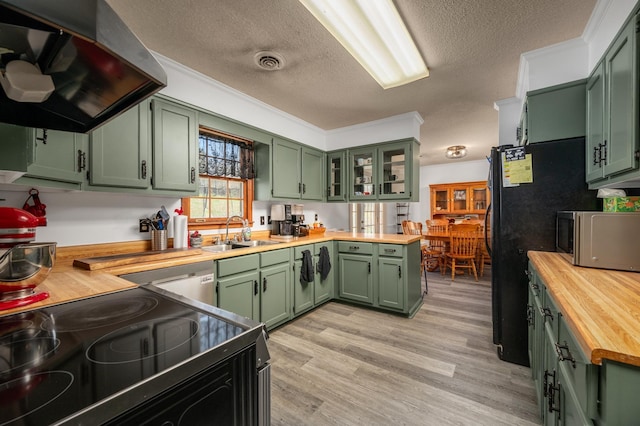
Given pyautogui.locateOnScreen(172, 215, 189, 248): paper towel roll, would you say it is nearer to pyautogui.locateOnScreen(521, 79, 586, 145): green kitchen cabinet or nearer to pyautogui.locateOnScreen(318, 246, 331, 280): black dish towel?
pyautogui.locateOnScreen(318, 246, 331, 280): black dish towel

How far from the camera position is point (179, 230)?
2.30 meters

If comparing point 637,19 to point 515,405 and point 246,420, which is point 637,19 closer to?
point 515,405

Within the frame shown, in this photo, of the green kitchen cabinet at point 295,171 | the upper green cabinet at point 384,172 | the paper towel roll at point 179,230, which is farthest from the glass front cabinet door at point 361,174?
the paper towel roll at point 179,230

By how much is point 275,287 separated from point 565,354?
2.18 m

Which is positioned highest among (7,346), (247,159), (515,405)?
(247,159)

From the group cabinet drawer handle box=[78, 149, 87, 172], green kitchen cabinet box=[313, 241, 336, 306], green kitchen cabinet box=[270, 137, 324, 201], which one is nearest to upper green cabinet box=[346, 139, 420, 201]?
green kitchen cabinet box=[270, 137, 324, 201]

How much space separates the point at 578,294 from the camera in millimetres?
1033

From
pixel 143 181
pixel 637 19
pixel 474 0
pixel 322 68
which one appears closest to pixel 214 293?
pixel 143 181

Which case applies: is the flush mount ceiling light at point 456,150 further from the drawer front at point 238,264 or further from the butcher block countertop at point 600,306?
the drawer front at point 238,264

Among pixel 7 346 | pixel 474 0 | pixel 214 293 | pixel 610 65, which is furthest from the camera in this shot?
pixel 214 293

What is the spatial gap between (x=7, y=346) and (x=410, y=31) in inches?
99.2

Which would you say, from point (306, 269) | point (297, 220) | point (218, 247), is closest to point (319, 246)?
point (306, 269)

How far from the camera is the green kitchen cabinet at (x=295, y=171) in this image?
321 cm

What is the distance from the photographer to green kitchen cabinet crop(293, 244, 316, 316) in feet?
9.53
